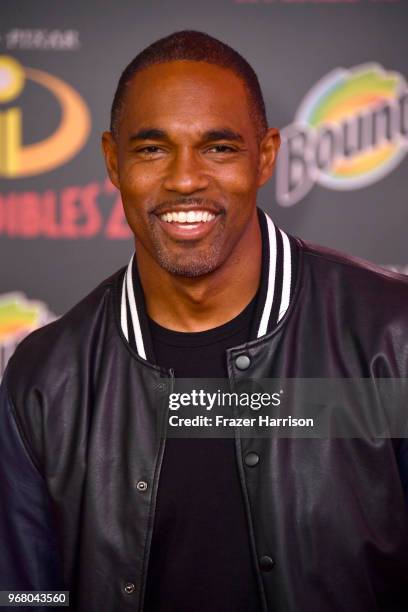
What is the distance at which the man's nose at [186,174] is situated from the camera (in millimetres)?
1600

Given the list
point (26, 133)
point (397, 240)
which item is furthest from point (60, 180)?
point (397, 240)

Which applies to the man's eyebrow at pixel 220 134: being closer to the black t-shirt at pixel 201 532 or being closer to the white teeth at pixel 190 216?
the white teeth at pixel 190 216

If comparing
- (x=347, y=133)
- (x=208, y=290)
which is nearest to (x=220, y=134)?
(x=208, y=290)

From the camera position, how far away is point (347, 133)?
2.49 m

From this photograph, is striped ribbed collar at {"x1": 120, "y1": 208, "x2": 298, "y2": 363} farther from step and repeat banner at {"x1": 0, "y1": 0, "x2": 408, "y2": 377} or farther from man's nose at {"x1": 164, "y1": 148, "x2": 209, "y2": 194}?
step and repeat banner at {"x1": 0, "y1": 0, "x2": 408, "y2": 377}

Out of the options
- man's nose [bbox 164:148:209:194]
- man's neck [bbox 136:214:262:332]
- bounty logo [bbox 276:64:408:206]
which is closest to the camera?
man's nose [bbox 164:148:209:194]

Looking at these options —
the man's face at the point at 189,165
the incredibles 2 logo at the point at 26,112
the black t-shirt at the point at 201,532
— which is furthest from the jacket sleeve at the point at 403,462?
the incredibles 2 logo at the point at 26,112

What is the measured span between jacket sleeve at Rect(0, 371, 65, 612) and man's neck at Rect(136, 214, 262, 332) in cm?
34

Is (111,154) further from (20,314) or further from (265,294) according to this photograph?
(20,314)

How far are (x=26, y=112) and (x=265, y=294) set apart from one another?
1.10 metres

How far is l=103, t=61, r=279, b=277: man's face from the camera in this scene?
5.32ft

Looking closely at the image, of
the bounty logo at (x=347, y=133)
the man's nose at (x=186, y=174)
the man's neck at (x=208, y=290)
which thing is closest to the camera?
the man's nose at (x=186, y=174)

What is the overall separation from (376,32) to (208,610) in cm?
154

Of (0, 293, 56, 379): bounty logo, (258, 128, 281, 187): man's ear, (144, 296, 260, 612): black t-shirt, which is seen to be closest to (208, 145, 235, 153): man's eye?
(258, 128, 281, 187): man's ear
